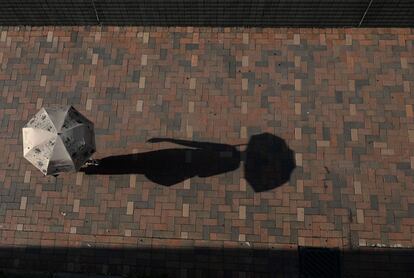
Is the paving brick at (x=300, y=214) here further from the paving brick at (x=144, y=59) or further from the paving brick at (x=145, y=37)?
the paving brick at (x=145, y=37)

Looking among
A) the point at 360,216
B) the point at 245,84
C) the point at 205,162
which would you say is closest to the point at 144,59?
→ the point at 245,84

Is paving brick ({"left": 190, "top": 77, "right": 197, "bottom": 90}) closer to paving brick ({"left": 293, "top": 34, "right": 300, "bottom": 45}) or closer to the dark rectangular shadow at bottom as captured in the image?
paving brick ({"left": 293, "top": 34, "right": 300, "bottom": 45})

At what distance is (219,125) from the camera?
12016 millimetres

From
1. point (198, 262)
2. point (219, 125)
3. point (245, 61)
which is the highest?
point (245, 61)

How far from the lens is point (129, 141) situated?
11992 millimetres

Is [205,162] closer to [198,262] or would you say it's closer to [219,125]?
[219,125]

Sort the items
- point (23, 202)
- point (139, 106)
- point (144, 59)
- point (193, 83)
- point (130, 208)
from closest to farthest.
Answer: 1. point (130, 208)
2. point (23, 202)
3. point (139, 106)
4. point (193, 83)
5. point (144, 59)

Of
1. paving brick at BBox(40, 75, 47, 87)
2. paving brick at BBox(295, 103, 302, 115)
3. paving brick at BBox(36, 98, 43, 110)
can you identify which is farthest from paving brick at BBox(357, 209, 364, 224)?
paving brick at BBox(40, 75, 47, 87)

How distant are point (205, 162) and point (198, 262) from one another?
2.72 meters

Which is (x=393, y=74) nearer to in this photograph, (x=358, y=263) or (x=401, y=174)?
(x=401, y=174)

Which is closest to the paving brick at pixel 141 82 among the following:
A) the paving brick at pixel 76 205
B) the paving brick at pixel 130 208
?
the paving brick at pixel 130 208

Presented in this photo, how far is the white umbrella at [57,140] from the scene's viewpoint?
9.48 metres

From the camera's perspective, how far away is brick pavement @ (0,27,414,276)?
11195 mm

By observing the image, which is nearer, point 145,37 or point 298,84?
point 298,84
